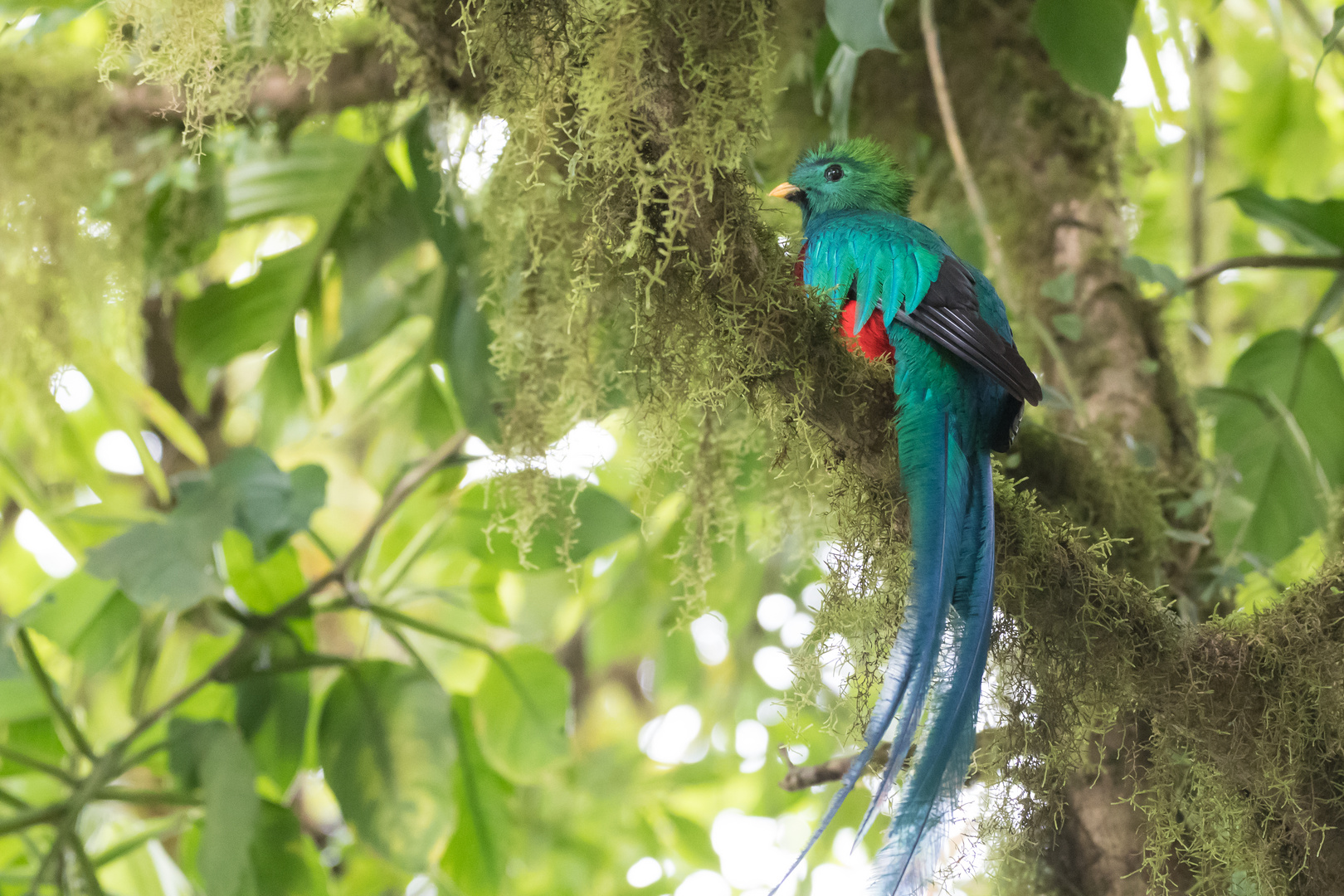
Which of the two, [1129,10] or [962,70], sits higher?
[1129,10]

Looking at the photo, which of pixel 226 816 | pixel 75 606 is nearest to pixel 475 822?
pixel 226 816

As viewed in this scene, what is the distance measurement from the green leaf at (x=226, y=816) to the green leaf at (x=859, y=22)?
1520mm

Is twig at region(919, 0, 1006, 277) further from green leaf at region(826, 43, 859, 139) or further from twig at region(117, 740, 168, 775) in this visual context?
twig at region(117, 740, 168, 775)

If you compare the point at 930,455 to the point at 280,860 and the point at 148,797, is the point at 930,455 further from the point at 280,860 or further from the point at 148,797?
the point at 148,797

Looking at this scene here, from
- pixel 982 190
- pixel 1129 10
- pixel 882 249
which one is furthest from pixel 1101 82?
pixel 882 249

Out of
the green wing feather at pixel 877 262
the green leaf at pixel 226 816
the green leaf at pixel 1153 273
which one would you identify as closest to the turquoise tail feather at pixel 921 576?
the green wing feather at pixel 877 262

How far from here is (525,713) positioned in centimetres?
200

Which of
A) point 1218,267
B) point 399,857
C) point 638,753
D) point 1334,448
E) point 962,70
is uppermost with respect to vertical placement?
point 962,70

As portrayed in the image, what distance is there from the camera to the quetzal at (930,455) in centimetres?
93

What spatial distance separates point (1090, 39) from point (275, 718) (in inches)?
77.1

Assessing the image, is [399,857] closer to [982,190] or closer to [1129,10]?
[982,190]

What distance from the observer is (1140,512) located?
159 centimetres

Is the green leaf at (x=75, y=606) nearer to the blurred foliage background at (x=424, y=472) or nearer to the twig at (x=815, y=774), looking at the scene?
the blurred foliage background at (x=424, y=472)

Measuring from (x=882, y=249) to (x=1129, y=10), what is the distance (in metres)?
0.78
